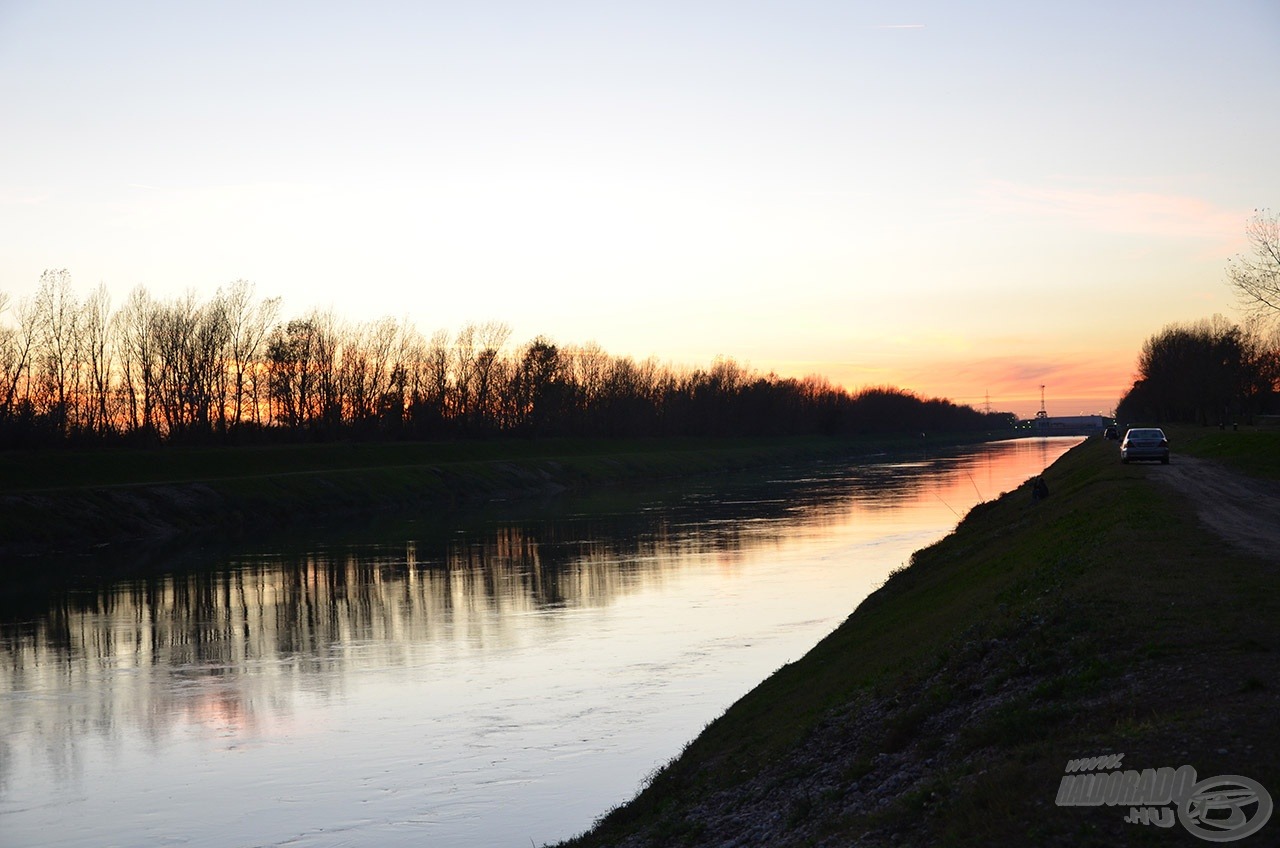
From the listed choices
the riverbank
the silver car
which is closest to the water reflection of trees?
the riverbank

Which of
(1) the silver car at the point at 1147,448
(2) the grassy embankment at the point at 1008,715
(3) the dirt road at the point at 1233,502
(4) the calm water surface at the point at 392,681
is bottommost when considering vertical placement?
(4) the calm water surface at the point at 392,681

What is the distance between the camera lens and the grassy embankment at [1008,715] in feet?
32.2

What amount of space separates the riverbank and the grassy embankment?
164 feet

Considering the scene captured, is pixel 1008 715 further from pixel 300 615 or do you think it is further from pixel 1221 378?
pixel 1221 378

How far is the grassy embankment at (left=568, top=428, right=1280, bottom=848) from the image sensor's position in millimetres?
9805

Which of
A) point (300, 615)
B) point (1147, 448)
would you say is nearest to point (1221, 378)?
point (1147, 448)

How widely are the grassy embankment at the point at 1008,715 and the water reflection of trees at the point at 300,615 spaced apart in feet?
38.1

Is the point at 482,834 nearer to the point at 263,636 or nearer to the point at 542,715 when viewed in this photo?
the point at 542,715

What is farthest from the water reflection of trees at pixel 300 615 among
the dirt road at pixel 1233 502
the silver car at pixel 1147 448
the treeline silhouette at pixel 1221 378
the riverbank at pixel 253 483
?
the treeline silhouette at pixel 1221 378

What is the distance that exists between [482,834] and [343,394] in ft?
392

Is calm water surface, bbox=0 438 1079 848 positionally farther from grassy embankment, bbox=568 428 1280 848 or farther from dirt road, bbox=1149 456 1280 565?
dirt road, bbox=1149 456 1280 565

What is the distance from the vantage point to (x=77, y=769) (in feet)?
65.8

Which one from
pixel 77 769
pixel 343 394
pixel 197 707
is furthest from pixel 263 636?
pixel 343 394

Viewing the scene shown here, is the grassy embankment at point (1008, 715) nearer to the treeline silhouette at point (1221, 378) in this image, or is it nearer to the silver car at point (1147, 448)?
the silver car at point (1147, 448)
